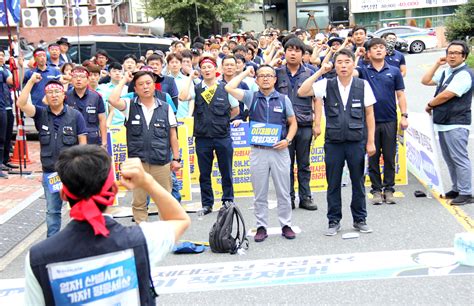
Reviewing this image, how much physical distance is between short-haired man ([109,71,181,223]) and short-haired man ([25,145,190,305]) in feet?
15.6

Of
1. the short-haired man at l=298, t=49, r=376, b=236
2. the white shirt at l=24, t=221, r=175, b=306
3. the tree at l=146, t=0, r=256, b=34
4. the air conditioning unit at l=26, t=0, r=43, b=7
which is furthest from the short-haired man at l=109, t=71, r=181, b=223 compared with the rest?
the tree at l=146, t=0, r=256, b=34

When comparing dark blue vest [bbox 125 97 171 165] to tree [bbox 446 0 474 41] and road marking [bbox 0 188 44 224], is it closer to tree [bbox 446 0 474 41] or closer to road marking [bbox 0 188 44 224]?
road marking [bbox 0 188 44 224]

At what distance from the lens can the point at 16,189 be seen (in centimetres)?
1037

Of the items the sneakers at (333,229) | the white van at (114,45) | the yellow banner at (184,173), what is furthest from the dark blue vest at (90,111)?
the white van at (114,45)

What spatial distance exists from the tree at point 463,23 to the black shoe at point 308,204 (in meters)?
21.8

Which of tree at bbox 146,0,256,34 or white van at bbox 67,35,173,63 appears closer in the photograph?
white van at bbox 67,35,173,63

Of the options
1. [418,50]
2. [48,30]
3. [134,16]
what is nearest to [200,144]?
[48,30]

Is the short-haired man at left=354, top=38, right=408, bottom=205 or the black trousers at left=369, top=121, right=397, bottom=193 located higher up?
the short-haired man at left=354, top=38, right=408, bottom=205

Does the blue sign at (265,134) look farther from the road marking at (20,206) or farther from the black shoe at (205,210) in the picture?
the road marking at (20,206)

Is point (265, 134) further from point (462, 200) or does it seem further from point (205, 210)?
point (462, 200)

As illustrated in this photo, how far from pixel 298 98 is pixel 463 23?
22.0 metres

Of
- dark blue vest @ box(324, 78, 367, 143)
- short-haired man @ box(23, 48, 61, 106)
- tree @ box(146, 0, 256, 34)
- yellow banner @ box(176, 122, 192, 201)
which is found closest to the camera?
dark blue vest @ box(324, 78, 367, 143)

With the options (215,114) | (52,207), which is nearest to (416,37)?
(215,114)

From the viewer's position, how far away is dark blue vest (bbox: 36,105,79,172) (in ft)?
23.3
